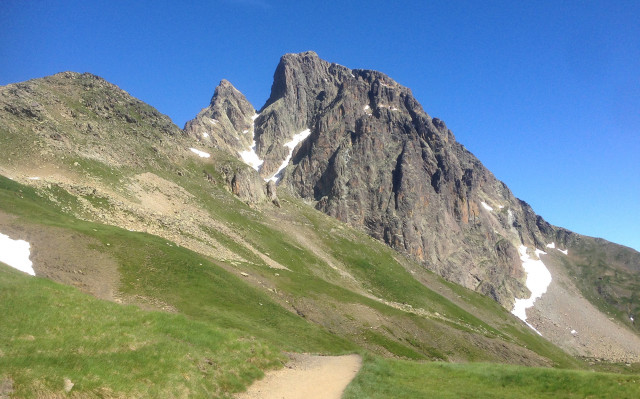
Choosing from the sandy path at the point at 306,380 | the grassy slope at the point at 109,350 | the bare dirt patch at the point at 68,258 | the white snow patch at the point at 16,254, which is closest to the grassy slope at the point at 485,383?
the sandy path at the point at 306,380

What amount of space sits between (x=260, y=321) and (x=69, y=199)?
45.1 meters

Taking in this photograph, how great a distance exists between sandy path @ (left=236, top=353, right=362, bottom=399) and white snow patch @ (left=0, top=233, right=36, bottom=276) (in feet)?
94.5

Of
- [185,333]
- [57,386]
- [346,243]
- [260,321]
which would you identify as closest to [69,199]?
[260,321]

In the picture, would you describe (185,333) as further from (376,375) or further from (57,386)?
(376,375)

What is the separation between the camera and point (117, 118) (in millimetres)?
120250

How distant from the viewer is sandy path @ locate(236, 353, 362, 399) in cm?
2102

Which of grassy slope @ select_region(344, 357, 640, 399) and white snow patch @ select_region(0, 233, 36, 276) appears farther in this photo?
white snow patch @ select_region(0, 233, 36, 276)

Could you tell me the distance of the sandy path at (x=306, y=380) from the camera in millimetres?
21016

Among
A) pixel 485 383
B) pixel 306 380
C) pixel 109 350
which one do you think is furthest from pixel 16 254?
pixel 485 383

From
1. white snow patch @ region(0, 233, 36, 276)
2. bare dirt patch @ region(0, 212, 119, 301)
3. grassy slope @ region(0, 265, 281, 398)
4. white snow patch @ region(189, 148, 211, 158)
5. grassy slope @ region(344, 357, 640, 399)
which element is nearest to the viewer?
grassy slope @ region(0, 265, 281, 398)

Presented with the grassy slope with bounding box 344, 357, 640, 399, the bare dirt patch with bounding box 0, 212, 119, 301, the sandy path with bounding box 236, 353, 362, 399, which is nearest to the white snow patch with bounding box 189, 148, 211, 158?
the bare dirt patch with bounding box 0, 212, 119, 301

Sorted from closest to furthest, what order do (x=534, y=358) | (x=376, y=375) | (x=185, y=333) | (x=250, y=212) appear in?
(x=185, y=333)
(x=376, y=375)
(x=534, y=358)
(x=250, y=212)

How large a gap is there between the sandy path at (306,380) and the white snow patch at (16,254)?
2880 cm

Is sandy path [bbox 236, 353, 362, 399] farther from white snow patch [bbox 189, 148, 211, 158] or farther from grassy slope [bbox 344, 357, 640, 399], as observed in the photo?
white snow patch [bbox 189, 148, 211, 158]
